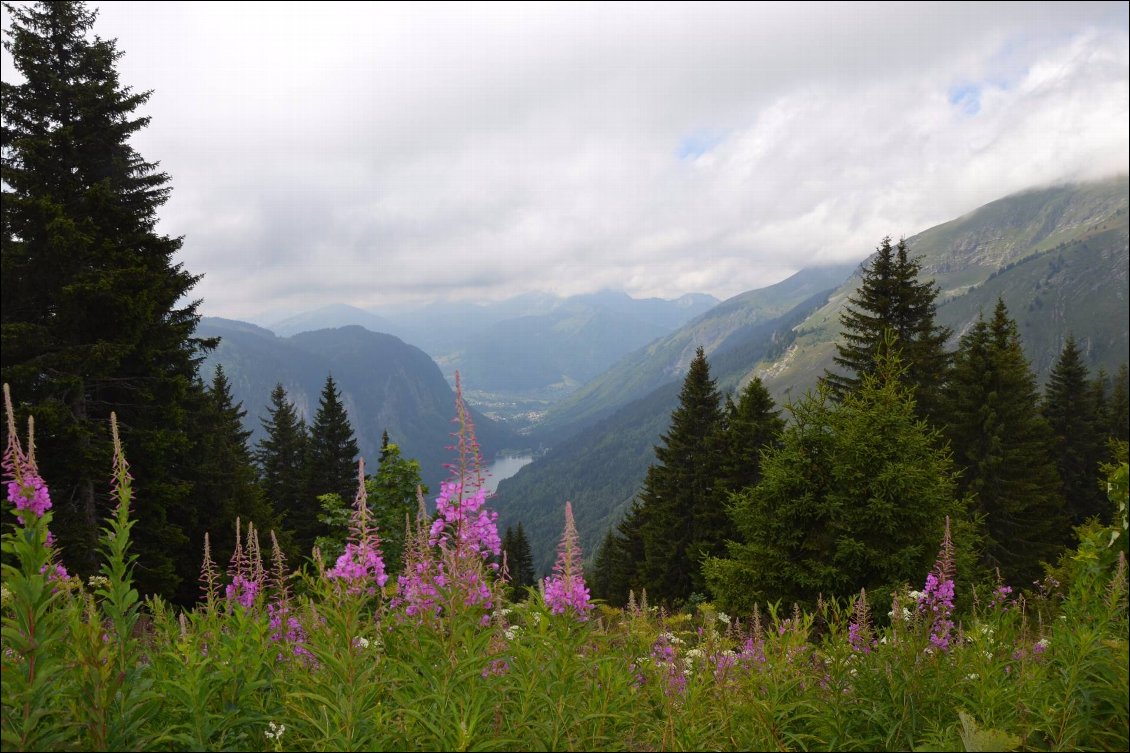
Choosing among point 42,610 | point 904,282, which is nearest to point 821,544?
point 42,610

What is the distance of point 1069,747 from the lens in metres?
3.43

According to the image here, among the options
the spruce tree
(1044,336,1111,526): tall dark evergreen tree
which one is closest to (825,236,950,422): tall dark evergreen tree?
(1044,336,1111,526): tall dark evergreen tree

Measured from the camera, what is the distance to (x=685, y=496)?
106ft

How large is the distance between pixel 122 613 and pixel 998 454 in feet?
104

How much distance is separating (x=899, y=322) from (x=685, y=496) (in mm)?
14843

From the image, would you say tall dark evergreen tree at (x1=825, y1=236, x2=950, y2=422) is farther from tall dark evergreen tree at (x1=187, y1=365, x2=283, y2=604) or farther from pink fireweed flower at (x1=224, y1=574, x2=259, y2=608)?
tall dark evergreen tree at (x1=187, y1=365, x2=283, y2=604)

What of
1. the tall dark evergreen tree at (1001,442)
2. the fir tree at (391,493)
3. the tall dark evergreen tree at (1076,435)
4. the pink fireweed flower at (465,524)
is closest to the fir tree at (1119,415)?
the tall dark evergreen tree at (1076,435)

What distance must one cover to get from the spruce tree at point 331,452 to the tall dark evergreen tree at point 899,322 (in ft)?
110

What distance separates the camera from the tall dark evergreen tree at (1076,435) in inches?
1371

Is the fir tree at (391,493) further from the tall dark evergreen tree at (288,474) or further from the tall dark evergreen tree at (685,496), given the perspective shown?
the tall dark evergreen tree at (288,474)

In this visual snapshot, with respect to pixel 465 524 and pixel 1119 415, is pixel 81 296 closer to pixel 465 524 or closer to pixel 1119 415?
pixel 465 524

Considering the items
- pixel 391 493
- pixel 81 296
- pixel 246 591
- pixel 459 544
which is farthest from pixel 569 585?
pixel 81 296

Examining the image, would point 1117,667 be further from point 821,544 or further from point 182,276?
point 182,276

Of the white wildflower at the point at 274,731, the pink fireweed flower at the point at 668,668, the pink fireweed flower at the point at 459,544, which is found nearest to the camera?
the white wildflower at the point at 274,731
